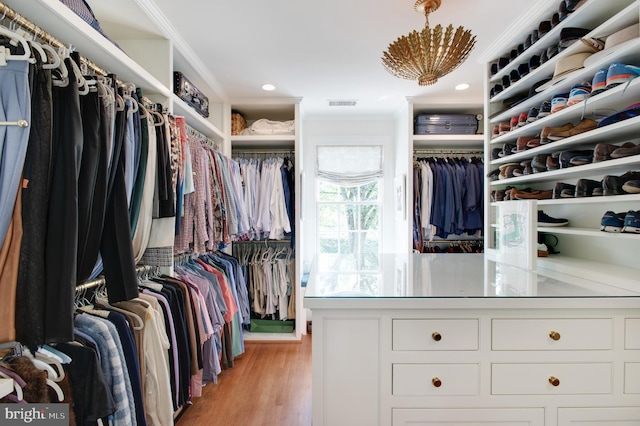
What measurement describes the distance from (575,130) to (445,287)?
104 cm

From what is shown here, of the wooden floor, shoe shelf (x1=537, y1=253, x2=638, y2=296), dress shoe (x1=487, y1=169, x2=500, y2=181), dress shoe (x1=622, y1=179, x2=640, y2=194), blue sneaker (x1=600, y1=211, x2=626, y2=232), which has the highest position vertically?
dress shoe (x1=487, y1=169, x2=500, y2=181)

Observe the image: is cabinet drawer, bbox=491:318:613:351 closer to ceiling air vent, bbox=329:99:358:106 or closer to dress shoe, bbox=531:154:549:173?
dress shoe, bbox=531:154:549:173

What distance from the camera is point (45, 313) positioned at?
79 centimetres

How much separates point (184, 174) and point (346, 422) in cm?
142

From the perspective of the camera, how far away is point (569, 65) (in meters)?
1.45

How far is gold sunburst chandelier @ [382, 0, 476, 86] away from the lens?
1.50m

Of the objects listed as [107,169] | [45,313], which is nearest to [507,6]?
[107,169]

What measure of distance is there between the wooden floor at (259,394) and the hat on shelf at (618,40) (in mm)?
2366

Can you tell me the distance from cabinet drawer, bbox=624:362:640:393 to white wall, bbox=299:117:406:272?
8.58ft

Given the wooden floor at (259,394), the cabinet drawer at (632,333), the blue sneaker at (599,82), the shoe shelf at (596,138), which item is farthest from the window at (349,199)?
the cabinet drawer at (632,333)

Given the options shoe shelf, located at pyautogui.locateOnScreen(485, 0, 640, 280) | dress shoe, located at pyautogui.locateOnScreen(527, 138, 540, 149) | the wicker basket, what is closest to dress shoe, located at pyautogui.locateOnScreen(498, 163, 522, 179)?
shoe shelf, located at pyautogui.locateOnScreen(485, 0, 640, 280)

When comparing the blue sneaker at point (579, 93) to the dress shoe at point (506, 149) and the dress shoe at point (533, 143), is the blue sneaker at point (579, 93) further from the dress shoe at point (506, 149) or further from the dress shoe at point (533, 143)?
the dress shoe at point (506, 149)

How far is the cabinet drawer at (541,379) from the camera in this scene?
3.47ft

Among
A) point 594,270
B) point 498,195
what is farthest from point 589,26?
point 594,270
